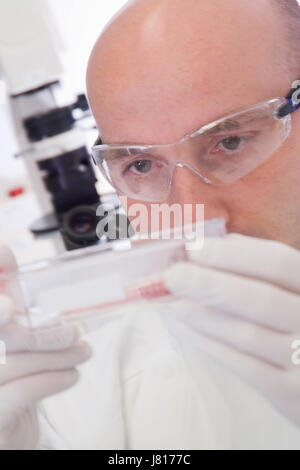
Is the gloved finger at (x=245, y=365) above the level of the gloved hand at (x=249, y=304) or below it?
below

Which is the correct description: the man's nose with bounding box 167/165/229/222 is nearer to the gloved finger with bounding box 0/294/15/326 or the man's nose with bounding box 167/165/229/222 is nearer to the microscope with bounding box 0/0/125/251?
the microscope with bounding box 0/0/125/251

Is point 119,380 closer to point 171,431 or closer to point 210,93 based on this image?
point 171,431

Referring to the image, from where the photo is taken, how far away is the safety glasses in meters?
0.56

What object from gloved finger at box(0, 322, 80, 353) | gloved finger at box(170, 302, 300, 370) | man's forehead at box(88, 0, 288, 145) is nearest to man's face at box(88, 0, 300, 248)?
man's forehead at box(88, 0, 288, 145)

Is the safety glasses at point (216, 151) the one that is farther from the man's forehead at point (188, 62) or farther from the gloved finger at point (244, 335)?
the gloved finger at point (244, 335)

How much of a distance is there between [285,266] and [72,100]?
1.21 ft

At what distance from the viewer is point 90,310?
56 centimetres

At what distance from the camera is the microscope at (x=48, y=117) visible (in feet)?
2.06

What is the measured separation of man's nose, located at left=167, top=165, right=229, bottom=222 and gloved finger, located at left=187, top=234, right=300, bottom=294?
2.6 inches

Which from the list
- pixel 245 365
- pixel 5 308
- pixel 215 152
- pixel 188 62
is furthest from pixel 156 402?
pixel 188 62

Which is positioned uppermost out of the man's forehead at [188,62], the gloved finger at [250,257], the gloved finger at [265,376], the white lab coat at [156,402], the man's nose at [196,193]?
the man's forehead at [188,62]

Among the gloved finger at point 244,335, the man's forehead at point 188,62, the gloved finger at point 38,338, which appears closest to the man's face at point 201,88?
the man's forehead at point 188,62

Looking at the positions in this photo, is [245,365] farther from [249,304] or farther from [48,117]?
[48,117]

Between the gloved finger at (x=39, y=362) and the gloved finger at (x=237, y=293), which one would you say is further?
the gloved finger at (x=39, y=362)
